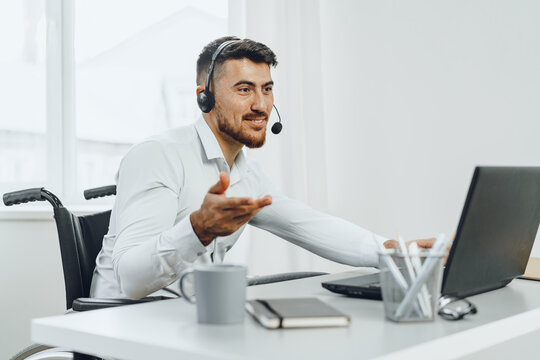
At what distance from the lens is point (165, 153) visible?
5.17 feet

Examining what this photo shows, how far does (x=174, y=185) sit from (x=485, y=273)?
0.74 meters

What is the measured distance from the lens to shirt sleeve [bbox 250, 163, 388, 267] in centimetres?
160

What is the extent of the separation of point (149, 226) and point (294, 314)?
60cm

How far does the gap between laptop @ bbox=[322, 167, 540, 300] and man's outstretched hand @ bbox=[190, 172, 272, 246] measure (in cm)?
22

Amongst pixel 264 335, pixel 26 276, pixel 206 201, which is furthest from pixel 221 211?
pixel 26 276

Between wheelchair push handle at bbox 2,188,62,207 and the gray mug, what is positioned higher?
wheelchair push handle at bbox 2,188,62,207

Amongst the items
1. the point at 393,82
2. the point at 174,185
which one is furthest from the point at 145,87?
the point at 174,185

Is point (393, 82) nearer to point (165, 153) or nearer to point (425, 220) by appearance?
point (425, 220)

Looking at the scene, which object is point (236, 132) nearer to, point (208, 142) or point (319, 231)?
point (208, 142)

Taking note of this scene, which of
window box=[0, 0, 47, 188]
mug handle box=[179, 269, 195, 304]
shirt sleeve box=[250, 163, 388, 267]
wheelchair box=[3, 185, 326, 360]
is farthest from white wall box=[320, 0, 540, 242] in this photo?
mug handle box=[179, 269, 195, 304]

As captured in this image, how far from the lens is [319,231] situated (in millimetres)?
1728

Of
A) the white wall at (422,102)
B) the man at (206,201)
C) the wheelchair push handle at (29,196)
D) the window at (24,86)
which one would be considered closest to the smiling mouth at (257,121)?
the man at (206,201)

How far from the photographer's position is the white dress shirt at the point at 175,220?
128 cm

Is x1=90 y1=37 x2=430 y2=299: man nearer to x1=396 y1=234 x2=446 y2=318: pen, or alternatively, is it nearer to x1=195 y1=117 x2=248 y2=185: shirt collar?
x1=195 y1=117 x2=248 y2=185: shirt collar
